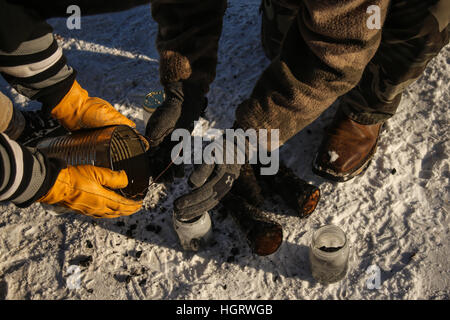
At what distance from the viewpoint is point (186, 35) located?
2031 mm

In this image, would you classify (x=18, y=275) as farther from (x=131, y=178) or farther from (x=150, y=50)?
(x=150, y=50)

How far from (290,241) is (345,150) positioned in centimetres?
63

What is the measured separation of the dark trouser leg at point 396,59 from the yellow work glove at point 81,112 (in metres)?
1.45

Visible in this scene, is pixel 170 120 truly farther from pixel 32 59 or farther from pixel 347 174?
pixel 347 174

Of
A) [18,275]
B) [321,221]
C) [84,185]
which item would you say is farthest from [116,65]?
[321,221]

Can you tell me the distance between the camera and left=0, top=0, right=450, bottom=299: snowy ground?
1.92 meters

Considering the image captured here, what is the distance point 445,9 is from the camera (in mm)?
1627

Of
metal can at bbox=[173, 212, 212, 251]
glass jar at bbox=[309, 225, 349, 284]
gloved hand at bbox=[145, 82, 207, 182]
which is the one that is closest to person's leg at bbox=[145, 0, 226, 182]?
gloved hand at bbox=[145, 82, 207, 182]

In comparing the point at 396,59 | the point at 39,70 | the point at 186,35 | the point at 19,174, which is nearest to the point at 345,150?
the point at 396,59

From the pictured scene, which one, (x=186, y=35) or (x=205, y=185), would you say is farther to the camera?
(x=186, y=35)

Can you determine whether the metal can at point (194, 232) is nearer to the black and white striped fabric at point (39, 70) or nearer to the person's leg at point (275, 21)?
the black and white striped fabric at point (39, 70)

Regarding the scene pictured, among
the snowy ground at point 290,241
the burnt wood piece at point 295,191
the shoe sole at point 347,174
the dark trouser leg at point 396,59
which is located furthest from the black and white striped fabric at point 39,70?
the dark trouser leg at point 396,59

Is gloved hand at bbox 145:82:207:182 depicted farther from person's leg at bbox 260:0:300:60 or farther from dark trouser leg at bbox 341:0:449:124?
dark trouser leg at bbox 341:0:449:124

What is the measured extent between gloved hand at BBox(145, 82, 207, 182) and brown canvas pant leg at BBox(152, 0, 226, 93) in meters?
0.07
